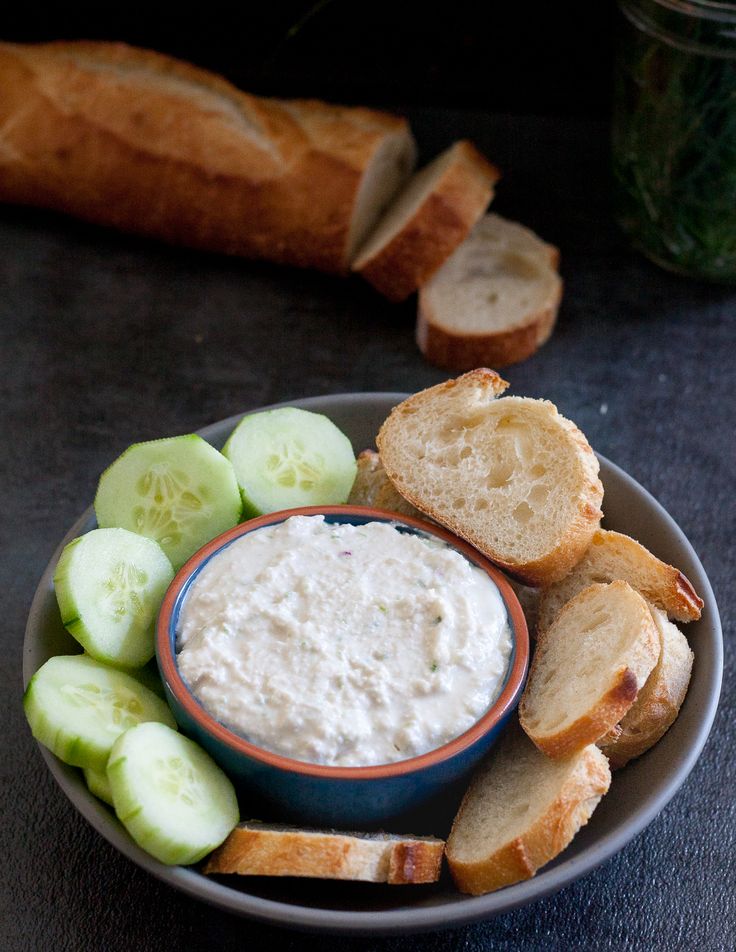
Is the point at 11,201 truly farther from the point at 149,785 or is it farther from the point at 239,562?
the point at 149,785

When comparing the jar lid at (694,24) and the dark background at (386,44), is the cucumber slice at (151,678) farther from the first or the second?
the dark background at (386,44)

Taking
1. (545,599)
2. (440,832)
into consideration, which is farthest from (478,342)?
(440,832)

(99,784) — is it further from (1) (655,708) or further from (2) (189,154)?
(2) (189,154)

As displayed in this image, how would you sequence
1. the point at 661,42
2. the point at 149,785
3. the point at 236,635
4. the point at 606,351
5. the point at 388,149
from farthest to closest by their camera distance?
the point at 388,149 < the point at 606,351 < the point at 661,42 < the point at 236,635 < the point at 149,785

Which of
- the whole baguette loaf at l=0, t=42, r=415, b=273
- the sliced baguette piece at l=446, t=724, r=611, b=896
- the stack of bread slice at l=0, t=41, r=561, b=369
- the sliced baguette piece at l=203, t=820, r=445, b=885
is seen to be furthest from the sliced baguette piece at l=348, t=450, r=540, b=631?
the whole baguette loaf at l=0, t=42, r=415, b=273

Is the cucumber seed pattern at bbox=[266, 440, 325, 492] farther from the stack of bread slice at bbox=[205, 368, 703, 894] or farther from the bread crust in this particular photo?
the bread crust

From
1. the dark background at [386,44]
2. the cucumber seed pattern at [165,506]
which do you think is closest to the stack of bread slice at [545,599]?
the cucumber seed pattern at [165,506]

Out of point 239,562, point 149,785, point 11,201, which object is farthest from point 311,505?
point 11,201
